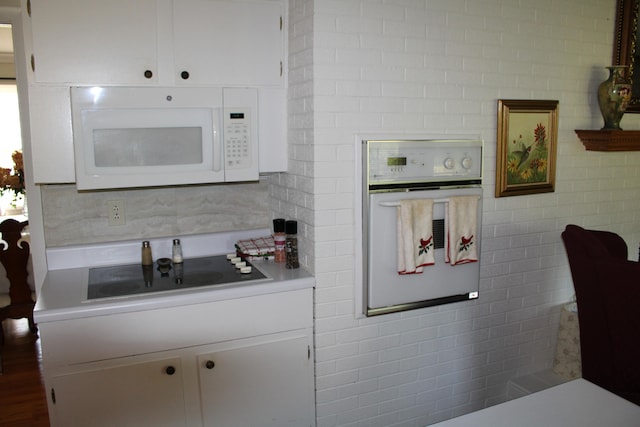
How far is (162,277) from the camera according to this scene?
7.44ft

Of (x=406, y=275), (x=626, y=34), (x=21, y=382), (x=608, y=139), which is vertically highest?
(x=626, y=34)

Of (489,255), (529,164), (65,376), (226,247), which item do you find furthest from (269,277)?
(529,164)

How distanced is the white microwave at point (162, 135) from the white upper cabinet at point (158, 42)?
2.6 inches

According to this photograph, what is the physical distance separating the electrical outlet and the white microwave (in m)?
A: 0.38

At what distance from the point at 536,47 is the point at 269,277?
170cm

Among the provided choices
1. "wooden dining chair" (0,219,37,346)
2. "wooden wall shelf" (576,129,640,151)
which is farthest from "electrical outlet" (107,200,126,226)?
"wooden wall shelf" (576,129,640,151)

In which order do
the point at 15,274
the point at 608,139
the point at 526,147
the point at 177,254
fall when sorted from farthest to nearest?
the point at 15,274 → the point at 608,139 → the point at 526,147 → the point at 177,254

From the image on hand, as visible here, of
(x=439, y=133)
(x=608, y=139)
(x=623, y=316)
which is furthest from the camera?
(x=608, y=139)

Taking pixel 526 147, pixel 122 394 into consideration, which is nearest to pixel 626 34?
pixel 526 147

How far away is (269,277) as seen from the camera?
223 cm

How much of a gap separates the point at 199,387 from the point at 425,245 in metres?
1.11

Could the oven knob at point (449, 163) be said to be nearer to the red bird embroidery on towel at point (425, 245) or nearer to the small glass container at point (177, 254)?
the red bird embroidery on towel at point (425, 245)

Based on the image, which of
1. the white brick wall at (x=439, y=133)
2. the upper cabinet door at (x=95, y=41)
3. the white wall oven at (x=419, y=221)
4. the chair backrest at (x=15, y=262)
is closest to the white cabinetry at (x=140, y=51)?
the upper cabinet door at (x=95, y=41)

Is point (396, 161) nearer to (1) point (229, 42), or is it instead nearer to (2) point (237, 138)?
(2) point (237, 138)
